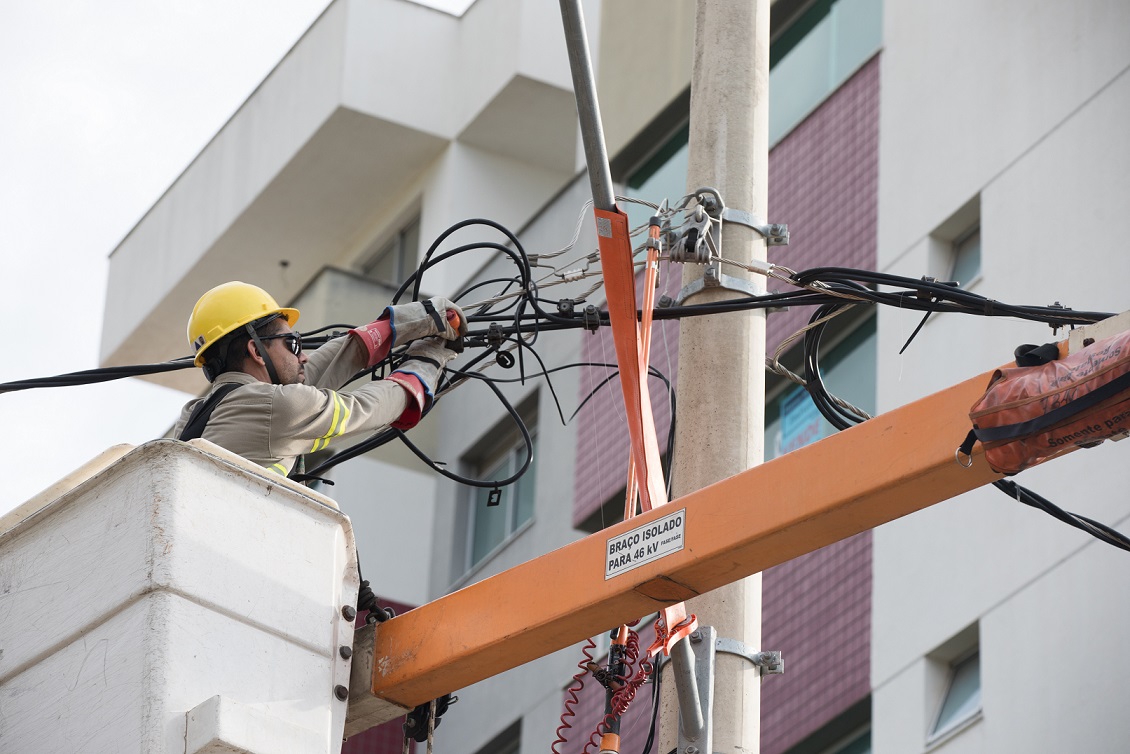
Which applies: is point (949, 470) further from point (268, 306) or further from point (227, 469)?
point (268, 306)

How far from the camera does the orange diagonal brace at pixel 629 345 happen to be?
7.53 metres

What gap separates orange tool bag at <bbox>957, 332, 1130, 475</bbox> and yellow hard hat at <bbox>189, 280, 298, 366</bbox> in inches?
121

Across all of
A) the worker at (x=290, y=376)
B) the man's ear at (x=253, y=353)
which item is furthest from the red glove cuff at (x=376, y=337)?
the man's ear at (x=253, y=353)

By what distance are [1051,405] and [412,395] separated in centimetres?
285

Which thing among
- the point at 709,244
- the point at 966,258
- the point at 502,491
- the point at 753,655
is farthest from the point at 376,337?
the point at 502,491

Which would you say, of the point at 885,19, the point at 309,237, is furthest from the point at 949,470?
the point at 309,237

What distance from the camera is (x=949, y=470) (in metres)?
6.24

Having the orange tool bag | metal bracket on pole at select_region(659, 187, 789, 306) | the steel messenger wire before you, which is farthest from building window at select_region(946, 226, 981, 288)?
the orange tool bag

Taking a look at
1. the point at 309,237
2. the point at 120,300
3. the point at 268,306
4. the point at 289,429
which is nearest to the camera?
the point at 289,429

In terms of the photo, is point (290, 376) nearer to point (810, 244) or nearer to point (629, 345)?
point (629, 345)

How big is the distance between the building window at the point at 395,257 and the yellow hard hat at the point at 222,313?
61.3ft

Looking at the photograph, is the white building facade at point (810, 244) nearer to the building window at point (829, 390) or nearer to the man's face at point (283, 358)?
the building window at point (829, 390)

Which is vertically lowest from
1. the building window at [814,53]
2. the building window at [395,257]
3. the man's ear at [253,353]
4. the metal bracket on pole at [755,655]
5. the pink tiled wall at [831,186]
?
the metal bracket on pole at [755,655]

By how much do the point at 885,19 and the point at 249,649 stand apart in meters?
12.1
